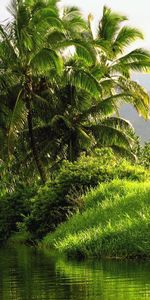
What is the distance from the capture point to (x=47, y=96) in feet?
112

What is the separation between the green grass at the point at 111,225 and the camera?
52.2ft

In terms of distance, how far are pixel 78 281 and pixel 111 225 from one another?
773cm

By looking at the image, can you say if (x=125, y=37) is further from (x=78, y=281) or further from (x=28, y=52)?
(x=78, y=281)

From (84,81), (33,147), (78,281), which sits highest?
(84,81)

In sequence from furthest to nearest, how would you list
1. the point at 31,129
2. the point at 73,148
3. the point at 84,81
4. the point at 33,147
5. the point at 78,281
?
1. the point at 73,148
2. the point at 33,147
3. the point at 31,129
4. the point at 84,81
5. the point at 78,281

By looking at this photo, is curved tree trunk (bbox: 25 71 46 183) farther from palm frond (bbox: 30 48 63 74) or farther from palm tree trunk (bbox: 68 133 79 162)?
palm tree trunk (bbox: 68 133 79 162)

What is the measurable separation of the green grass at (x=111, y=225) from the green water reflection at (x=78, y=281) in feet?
3.26

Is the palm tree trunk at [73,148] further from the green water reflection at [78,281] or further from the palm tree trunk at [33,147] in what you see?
the green water reflection at [78,281]

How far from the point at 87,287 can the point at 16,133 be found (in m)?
23.6

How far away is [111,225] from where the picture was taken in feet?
60.7

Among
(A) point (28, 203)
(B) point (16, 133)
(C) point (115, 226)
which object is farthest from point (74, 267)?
(B) point (16, 133)

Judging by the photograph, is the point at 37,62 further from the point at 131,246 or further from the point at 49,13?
the point at 131,246

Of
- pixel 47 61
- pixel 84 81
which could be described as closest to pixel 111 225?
pixel 47 61

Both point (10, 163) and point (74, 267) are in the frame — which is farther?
point (10, 163)
